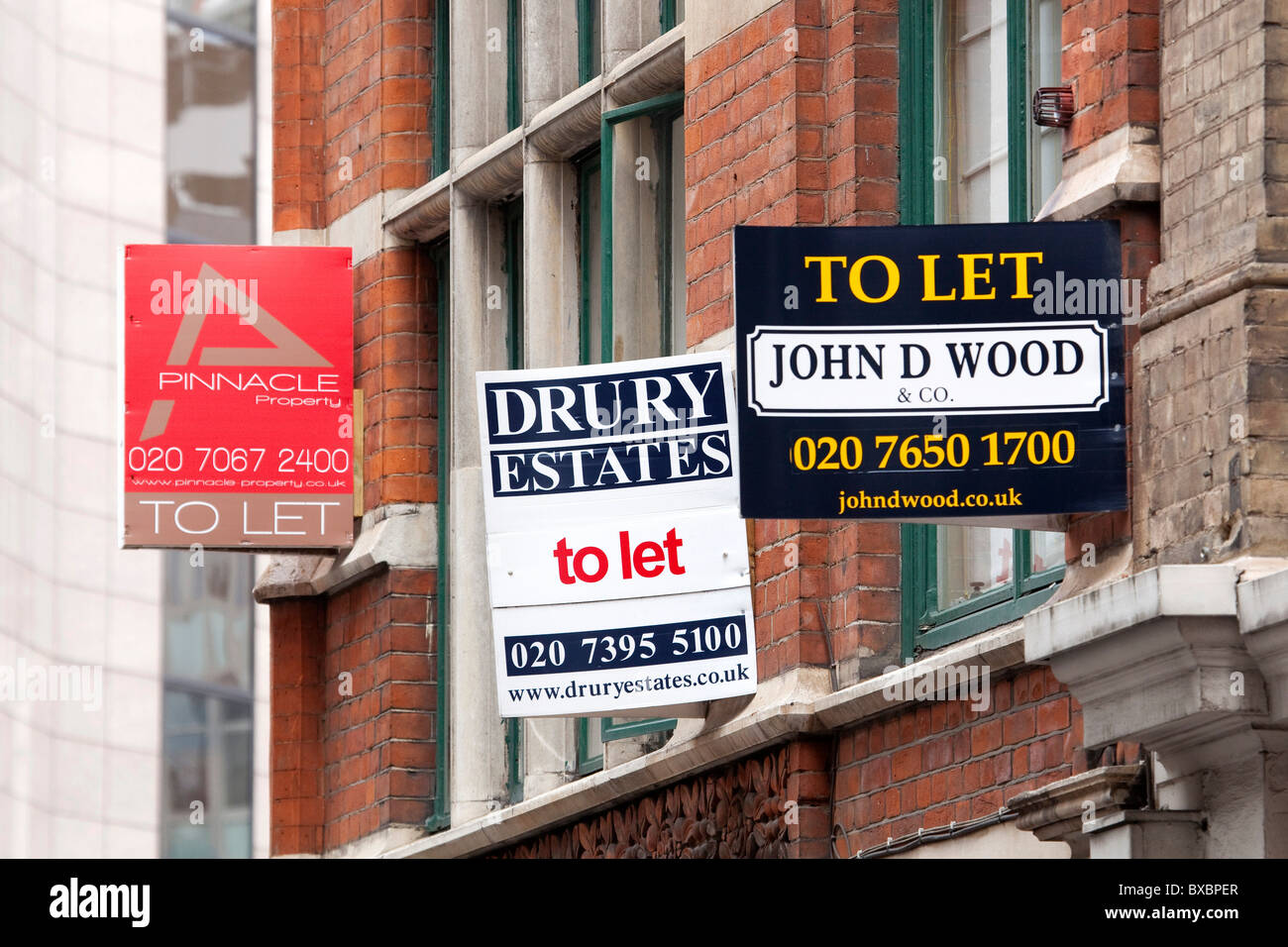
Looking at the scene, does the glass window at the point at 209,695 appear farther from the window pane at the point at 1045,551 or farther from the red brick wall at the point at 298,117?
the window pane at the point at 1045,551

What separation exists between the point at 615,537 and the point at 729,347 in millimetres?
856

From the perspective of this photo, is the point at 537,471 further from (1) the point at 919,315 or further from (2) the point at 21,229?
(2) the point at 21,229

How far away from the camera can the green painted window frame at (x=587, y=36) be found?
14.6 metres

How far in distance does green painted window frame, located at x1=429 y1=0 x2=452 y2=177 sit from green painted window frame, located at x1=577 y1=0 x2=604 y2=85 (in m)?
1.41

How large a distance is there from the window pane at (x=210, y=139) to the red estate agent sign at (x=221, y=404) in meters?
44.5

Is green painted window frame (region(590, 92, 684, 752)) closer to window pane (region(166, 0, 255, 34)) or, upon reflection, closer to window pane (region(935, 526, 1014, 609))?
window pane (region(935, 526, 1014, 609))

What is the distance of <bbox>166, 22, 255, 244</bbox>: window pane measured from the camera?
6003cm

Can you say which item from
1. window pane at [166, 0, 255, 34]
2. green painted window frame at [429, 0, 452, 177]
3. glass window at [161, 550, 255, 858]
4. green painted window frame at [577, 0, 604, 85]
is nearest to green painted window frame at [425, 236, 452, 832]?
green painted window frame at [429, 0, 452, 177]

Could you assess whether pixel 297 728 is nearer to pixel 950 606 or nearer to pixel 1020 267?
pixel 950 606

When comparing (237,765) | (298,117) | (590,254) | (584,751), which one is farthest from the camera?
(237,765)

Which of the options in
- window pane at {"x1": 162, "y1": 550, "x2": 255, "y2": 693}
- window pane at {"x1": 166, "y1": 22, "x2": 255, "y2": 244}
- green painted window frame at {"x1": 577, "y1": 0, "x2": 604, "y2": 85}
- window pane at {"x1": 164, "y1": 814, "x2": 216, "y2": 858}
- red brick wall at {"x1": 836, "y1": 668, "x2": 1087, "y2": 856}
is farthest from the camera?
window pane at {"x1": 164, "y1": 814, "x2": 216, "y2": 858}

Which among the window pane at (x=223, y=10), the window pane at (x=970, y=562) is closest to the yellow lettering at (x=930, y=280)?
the window pane at (x=970, y=562)

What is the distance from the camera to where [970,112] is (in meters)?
11.3

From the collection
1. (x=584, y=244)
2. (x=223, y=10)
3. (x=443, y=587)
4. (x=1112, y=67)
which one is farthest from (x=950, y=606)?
(x=223, y=10)
